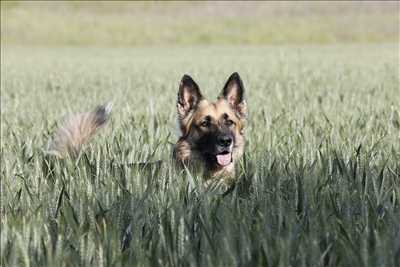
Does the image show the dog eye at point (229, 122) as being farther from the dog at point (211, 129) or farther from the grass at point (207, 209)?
the grass at point (207, 209)

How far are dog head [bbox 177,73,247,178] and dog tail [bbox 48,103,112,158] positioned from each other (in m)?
0.83

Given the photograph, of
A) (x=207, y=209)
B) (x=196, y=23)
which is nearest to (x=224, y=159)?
(x=207, y=209)

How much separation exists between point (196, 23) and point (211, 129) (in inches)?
2013

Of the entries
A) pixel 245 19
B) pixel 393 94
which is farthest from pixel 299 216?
pixel 245 19

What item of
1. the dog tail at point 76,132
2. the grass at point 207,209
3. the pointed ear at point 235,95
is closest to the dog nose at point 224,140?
the grass at point 207,209

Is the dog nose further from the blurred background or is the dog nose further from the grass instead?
the blurred background

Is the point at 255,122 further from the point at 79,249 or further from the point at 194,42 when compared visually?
the point at 194,42

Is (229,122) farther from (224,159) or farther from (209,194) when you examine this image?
(209,194)

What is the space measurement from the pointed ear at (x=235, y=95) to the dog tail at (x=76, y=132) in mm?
1114

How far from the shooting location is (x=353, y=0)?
214ft

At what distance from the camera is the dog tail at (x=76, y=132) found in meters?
5.74

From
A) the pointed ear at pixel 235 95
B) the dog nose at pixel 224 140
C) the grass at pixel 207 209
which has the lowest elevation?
the grass at pixel 207 209

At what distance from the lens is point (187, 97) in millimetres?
5617

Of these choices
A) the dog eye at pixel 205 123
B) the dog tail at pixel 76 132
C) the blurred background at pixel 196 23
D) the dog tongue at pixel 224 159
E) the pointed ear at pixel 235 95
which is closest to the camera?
the dog tongue at pixel 224 159
